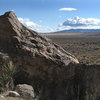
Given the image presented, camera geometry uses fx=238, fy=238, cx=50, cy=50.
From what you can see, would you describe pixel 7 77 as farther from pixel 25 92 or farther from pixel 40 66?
pixel 40 66

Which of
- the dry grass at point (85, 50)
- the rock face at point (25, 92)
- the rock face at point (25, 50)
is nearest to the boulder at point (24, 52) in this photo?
the rock face at point (25, 50)

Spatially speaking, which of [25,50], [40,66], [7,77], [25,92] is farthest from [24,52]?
[25,92]

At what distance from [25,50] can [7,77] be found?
1979mm

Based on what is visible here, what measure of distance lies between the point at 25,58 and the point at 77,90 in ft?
9.15

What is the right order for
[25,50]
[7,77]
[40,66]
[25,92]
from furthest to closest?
[40,66] < [25,50] < [7,77] < [25,92]

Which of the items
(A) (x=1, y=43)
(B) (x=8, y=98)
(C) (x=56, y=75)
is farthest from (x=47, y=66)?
(B) (x=8, y=98)

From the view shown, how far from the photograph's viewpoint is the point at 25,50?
437 inches

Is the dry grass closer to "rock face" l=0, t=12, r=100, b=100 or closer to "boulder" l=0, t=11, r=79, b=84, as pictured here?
"rock face" l=0, t=12, r=100, b=100

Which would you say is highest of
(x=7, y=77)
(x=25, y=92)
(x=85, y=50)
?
(x=7, y=77)

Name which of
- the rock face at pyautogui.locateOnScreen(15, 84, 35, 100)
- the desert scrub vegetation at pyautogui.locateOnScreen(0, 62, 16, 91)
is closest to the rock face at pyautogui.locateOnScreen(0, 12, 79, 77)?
the desert scrub vegetation at pyautogui.locateOnScreen(0, 62, 16, 91)

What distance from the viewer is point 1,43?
11555mm

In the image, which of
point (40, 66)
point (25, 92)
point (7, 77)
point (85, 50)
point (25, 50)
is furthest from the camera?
point (85, 50)

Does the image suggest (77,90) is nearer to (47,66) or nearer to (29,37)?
(47,66)

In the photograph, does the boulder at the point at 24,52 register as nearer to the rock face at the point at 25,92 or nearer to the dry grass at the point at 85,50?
the rock face at the point at 25,92
